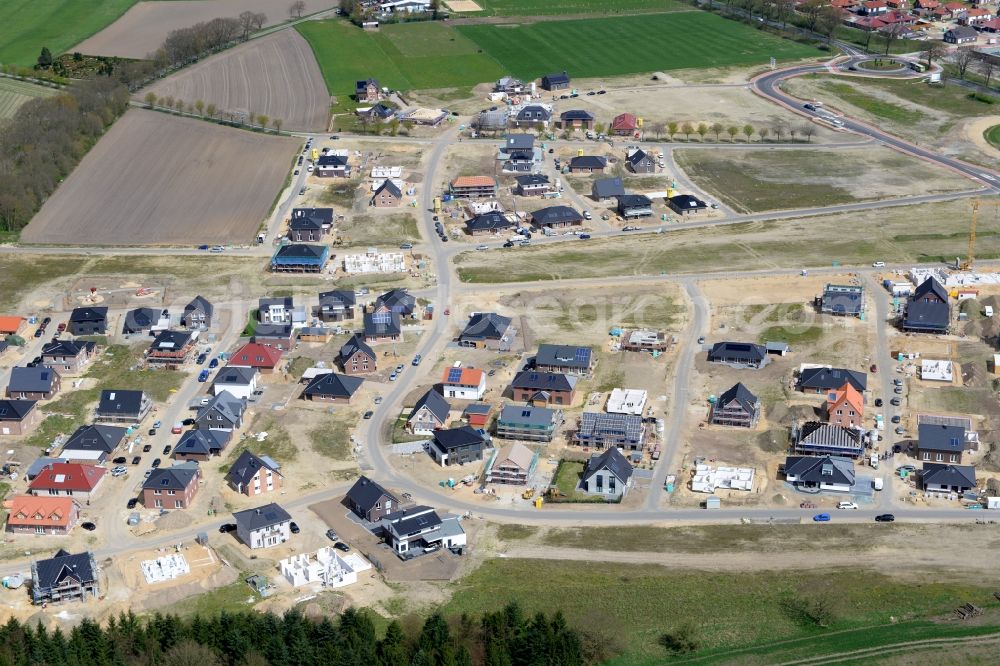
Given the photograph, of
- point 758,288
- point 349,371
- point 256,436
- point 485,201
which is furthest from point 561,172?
point 256,436

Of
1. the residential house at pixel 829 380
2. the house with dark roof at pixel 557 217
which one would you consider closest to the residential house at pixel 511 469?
the residential house at pixel 829 380

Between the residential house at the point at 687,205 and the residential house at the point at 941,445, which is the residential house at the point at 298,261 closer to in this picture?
the residential house at the point at 687,205

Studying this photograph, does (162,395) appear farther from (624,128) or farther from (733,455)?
(624,128)

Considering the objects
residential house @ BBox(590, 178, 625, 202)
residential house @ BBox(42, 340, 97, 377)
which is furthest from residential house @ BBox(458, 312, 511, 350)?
residential house @ BBox(590, 178, 625, 202)

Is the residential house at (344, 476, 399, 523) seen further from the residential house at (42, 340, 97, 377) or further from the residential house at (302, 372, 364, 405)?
the residential house at (42, 340, 97, 377)

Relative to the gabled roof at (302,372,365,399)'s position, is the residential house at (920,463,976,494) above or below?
above

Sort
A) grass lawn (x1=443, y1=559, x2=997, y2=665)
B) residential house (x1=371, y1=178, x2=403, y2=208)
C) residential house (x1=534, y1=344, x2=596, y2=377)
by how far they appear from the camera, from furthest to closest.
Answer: residential house (x1=371, y1=178, x2=403, y2=208) < residential house (x1=534, y1=344, x2=596, y2=377) < grass lawn (x1=443, y1=559, x2=997, y2=665)

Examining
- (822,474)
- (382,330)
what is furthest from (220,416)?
(822,474)
